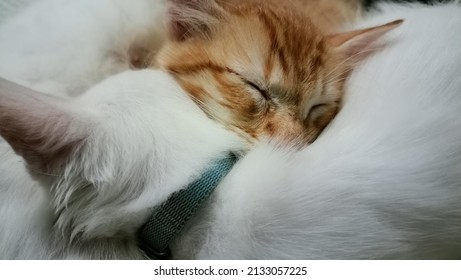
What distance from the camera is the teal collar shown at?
19.6 inches

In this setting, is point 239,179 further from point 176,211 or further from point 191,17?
point 191,17

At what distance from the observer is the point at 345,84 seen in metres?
0.66

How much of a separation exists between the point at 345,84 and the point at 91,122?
35cm

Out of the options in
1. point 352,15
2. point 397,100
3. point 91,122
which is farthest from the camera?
point 352,15

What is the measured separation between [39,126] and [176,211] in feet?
0.52

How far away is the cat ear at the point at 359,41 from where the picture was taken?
2.16ft

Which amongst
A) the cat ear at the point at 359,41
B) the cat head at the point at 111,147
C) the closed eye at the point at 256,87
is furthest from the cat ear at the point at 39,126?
the cat ear at the point at 359,41

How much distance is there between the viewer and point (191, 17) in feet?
2.18

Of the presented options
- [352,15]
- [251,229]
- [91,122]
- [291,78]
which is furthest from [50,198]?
[352,15]

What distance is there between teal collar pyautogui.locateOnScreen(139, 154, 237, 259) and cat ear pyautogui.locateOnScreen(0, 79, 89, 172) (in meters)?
0.11

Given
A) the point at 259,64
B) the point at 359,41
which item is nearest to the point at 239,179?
the point at 259,64

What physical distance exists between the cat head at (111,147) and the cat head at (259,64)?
7 cm
